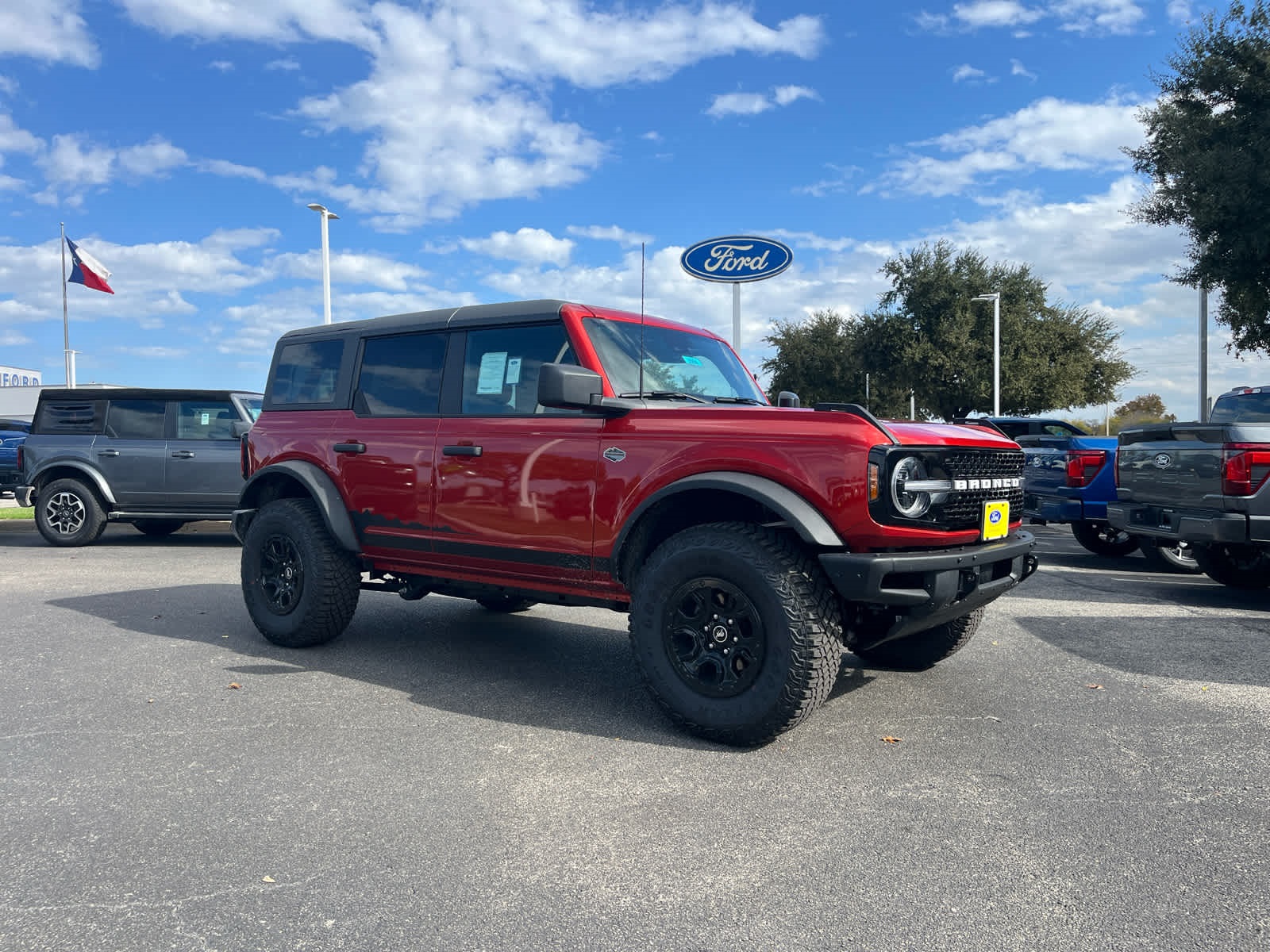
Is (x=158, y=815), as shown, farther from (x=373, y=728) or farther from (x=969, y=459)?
(x=969, y=459)

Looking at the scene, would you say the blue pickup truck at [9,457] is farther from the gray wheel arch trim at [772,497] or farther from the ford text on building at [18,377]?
the ford text on building at [18,377]

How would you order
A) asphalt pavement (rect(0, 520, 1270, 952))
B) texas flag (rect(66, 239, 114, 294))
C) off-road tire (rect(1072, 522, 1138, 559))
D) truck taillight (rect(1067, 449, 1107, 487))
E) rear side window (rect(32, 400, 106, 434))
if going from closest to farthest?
1. asphalt pavement (rect(0, 520, 1270, 952))
2. truck taillight (rect(1067, 449, 1107, 487))
3. off-road tire (rect(1072, 522, 1138, 559))
4. rear side window (rect(32, 400, 106, 434))
5. texas flag (rect(66, 239, 114, 294))

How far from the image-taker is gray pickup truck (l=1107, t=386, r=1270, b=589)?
6668mm

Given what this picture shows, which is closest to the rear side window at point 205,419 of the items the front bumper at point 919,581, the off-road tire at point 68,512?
the off-road tire at point 68,512

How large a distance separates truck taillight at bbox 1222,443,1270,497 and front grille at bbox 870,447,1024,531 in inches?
138

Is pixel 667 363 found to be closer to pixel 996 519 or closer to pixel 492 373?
pixel 492 373

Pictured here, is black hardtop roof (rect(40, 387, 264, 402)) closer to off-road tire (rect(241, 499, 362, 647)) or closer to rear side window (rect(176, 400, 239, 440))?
rear side window (rect(176, 400, 239, 440))

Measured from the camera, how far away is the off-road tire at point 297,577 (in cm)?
538

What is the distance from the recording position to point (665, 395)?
4.62m

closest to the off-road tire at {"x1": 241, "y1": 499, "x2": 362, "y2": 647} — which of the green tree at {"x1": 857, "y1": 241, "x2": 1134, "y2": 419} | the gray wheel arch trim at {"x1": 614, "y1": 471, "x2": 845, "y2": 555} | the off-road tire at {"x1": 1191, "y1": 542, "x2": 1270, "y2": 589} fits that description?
the gray wheel arch trim at {"x1": 614, "y1": 471, "x2": 845, "y2": 555}

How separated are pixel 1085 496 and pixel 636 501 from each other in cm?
755

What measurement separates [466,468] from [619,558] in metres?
1.06

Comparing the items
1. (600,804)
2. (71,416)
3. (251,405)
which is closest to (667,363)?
(600,804)

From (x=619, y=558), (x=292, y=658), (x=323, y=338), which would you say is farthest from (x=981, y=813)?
(x=323, y=338)
